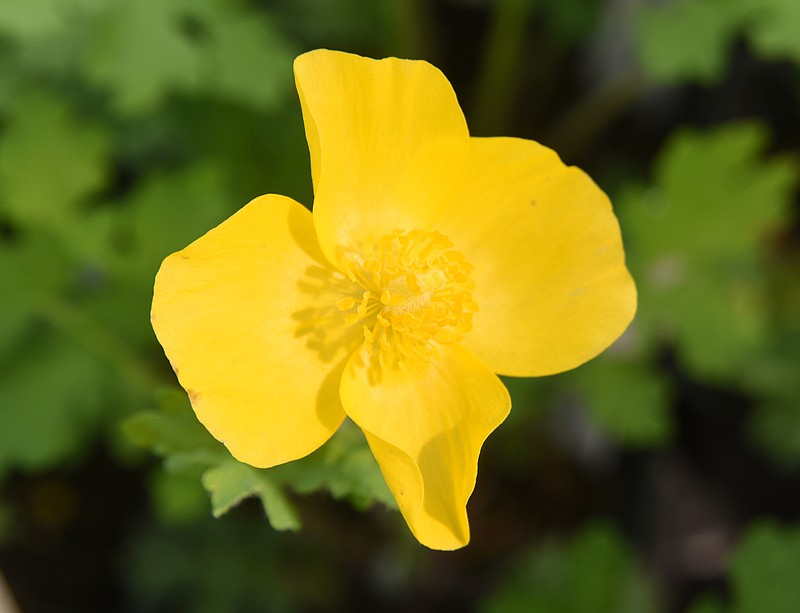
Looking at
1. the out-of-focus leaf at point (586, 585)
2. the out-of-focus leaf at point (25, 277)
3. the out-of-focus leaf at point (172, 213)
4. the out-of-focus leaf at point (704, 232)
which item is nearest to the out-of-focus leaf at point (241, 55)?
the out-of-focus leaf at point (172, 213)

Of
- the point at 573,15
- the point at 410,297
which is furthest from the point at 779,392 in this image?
the point at 410,297

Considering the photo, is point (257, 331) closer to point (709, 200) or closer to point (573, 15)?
point (709, 200)

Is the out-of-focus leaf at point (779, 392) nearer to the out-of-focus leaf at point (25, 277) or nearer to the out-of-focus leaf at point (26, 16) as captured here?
the out-of-focus leaf at point (25, 277)

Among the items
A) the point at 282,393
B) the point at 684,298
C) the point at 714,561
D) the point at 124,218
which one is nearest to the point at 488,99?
the point at 684,298

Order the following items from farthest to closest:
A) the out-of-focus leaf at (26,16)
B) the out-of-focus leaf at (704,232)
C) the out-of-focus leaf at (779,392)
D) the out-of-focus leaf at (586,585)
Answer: the out-of-focus leaf at (779,392) → the out-of-focus leaf at (704,232) → the out-of-focus leaf at (586,585) → the out-of-focus leaf at (26,16)

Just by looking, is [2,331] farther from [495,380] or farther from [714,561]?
[714,561]
